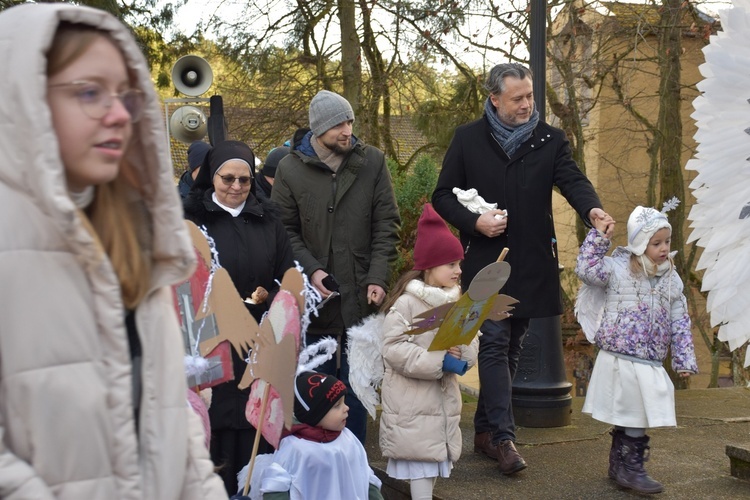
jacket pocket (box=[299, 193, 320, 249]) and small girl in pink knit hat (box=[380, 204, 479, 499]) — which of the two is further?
jacket pocket (box=[299, 193, 320, 249])

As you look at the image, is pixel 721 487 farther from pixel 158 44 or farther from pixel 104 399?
pixel 158 44

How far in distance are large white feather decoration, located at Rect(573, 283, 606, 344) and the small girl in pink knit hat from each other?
658mm

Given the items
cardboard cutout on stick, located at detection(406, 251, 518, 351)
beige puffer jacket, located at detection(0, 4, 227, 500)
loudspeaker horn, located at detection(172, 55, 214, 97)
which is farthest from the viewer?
loudspeaker horn, located at detection(172, 55, 214, 97)

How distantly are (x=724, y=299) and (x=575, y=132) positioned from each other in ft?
33.1

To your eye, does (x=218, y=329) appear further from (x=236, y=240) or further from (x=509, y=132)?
(x=509, y=132)

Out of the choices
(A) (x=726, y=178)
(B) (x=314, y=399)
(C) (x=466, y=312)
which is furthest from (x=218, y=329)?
(A) (x=726, y=178)

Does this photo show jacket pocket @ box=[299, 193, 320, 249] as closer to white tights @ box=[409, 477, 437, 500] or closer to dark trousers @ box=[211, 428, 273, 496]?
dark trousers @ box=[211, 428, 273, 496]

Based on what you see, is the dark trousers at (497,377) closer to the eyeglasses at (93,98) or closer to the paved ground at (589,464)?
the paved ground at (589,464)

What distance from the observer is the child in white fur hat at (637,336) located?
500 cm

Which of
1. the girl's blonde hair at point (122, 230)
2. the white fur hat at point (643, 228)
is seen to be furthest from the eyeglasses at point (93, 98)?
the white fur hat at point (643, 228)

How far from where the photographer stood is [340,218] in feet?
17.9

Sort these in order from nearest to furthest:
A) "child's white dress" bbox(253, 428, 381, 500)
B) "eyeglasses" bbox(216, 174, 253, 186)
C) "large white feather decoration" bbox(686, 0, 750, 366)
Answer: "large white feather decoration" bbox(686, 0, 750, 366) → "child's white dress" bbox(253, 428, 381, 500) → "eyeglasses" bbox(216, 174, 253, 186)

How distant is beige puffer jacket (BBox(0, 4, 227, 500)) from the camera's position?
1.66 meters

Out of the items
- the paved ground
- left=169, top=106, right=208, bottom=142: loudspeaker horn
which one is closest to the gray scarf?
the paved ground
